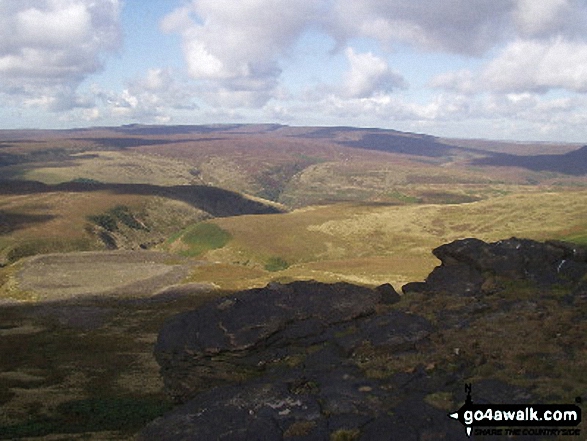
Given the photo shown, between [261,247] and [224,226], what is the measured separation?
2217cm

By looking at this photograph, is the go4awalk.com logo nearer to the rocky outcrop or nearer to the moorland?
the rocky outcrop

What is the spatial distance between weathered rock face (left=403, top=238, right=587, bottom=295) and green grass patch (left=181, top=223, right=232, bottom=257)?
10400 centimetres

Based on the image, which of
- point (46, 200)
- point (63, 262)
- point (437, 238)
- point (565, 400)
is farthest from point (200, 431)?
point (46, 200)

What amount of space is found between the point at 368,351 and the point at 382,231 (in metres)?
125

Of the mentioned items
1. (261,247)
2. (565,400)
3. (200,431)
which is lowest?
(261,247)

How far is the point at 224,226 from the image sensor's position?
147 m

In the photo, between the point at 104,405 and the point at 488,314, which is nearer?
the point at 488,314

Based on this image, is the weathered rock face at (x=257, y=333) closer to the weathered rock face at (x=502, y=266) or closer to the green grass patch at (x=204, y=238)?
the weathered rock face at (x=502, y=266)

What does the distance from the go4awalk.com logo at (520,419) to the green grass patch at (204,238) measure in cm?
11941

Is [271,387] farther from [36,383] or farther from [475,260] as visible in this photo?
[36,383]

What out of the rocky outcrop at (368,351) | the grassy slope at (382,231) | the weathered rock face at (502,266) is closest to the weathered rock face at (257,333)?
the rocky outcrop at (368,351)

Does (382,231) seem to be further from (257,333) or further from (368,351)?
(368,351)

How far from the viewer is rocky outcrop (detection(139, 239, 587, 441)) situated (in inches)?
760

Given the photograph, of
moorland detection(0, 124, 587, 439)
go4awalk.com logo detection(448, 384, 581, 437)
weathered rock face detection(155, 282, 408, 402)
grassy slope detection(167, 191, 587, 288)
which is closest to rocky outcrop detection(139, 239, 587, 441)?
weathered rock face detection(155, 282, 408, 402)
